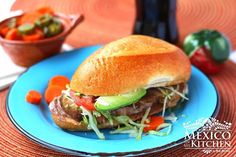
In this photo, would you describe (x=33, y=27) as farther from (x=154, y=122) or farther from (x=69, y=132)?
(x=154, y=122)

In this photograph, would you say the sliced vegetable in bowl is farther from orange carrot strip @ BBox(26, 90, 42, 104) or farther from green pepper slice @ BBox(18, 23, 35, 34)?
orange carrot strip @ BBox(26, 90, 42, 104)

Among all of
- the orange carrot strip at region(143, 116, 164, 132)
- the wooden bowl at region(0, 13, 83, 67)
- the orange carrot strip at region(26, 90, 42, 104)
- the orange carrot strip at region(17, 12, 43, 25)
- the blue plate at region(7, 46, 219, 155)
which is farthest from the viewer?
the orange carrot strip at region(17, 12, 43, 25)

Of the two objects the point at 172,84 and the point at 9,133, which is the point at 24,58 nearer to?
the point at 9,133

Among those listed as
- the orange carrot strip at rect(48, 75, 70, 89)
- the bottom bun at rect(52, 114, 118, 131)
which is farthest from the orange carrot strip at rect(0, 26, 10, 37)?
the bottom bun at rect(52, 114, 118, 131)

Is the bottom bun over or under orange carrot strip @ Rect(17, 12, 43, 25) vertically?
under

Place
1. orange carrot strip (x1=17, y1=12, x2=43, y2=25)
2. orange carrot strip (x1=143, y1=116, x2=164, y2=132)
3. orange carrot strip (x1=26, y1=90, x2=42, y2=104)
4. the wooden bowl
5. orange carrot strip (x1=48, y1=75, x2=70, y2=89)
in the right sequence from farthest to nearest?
orange carrot strip (x1=17, y1=12, x2=43, y2=25) < the wooden bowl < orange carrot strip (x1=48, y1=75, x2=70, y2=89) < orange carrot strip (x1=26, y1=90, x2=42, y2=104) < orange carrot strip (x1=143, y1=116, x2=164, y2=132)

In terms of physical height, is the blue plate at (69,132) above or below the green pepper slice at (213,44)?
below

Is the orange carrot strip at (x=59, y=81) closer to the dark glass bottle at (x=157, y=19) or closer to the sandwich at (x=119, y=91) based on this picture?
the sandwich at (x=119, y=91)

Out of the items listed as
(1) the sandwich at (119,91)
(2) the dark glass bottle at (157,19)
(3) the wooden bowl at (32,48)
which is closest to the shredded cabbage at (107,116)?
(1) the sandwich at (119,91)
